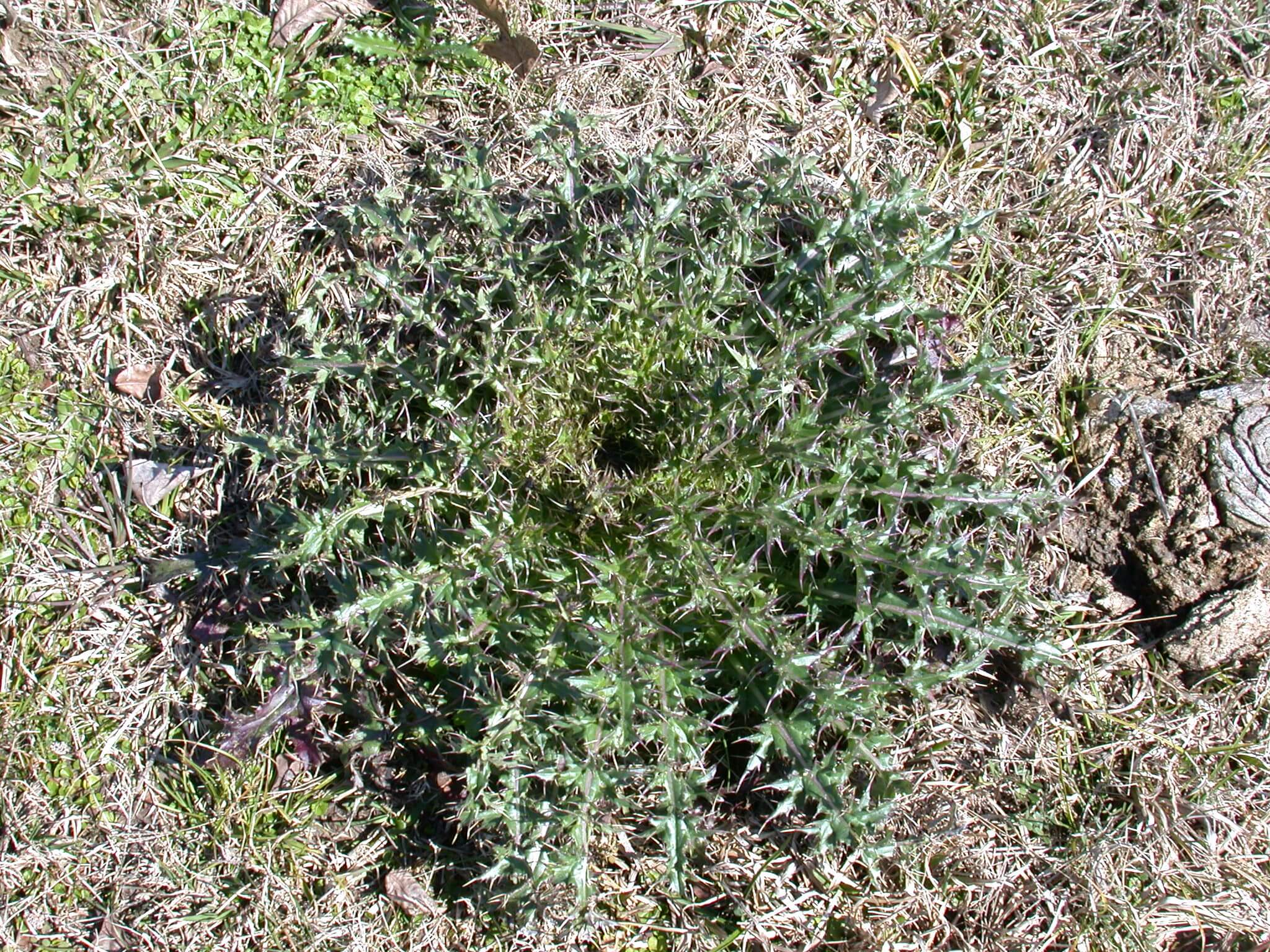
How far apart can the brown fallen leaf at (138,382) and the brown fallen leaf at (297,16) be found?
3.86 ft

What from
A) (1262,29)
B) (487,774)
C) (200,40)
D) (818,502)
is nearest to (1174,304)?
(1262,29)

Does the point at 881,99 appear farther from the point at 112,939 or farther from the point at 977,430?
the point at 112,939

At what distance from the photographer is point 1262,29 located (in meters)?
3.55

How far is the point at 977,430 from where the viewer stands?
123 inches

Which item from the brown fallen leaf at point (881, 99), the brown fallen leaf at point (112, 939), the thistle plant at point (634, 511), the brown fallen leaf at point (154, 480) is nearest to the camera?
the thistle plant at point (634, 511)

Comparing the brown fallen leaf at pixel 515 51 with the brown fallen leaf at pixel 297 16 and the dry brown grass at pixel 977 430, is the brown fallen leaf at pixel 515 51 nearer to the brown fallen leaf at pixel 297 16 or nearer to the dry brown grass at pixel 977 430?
the dry brown grass at pixel 977 430

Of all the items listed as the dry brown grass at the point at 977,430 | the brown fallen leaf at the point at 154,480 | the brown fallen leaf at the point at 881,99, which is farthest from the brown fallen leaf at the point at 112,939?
the brown fallen leaf at the point at 881,99

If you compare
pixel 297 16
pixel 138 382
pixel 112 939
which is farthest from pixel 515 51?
pixel 112 939

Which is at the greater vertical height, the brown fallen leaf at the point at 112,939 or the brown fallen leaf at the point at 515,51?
the brown fallen leaf at the point at 515,51

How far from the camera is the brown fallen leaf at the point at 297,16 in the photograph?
332 cm

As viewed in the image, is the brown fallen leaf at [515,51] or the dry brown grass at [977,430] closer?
the dry brown grass at [977,430]

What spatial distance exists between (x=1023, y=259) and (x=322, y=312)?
230cm

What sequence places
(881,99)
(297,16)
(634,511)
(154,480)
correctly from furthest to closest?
(881,99), (297,16), (154,480), (634,511)

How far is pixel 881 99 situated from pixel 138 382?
8.70 feet
